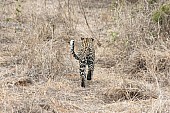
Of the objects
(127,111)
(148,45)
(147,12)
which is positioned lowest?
(127,111)

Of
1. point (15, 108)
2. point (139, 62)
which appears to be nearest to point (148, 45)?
point (139, 62)

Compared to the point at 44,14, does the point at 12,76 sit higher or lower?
lower

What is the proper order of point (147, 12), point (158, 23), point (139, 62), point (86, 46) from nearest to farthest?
1. point (86, 46)
2. point (139, 62)
3. point (158, 23)
4. point (147, 12)

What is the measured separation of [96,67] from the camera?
787 cm

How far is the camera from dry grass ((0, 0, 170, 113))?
5785 millimetres

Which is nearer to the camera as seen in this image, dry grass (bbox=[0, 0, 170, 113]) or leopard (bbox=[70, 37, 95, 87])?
dry grass (bbox=[0, 0, 170, 113])

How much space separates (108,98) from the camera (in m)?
6.28

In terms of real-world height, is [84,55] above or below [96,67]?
above

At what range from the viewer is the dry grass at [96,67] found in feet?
19.0

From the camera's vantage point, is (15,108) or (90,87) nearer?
(15,108)

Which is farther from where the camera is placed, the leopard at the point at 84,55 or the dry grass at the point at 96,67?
the leopard at the point at 84,55

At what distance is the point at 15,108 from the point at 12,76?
1575 millimetres

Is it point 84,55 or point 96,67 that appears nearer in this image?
point 84,55

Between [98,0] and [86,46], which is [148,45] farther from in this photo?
[98,0]
